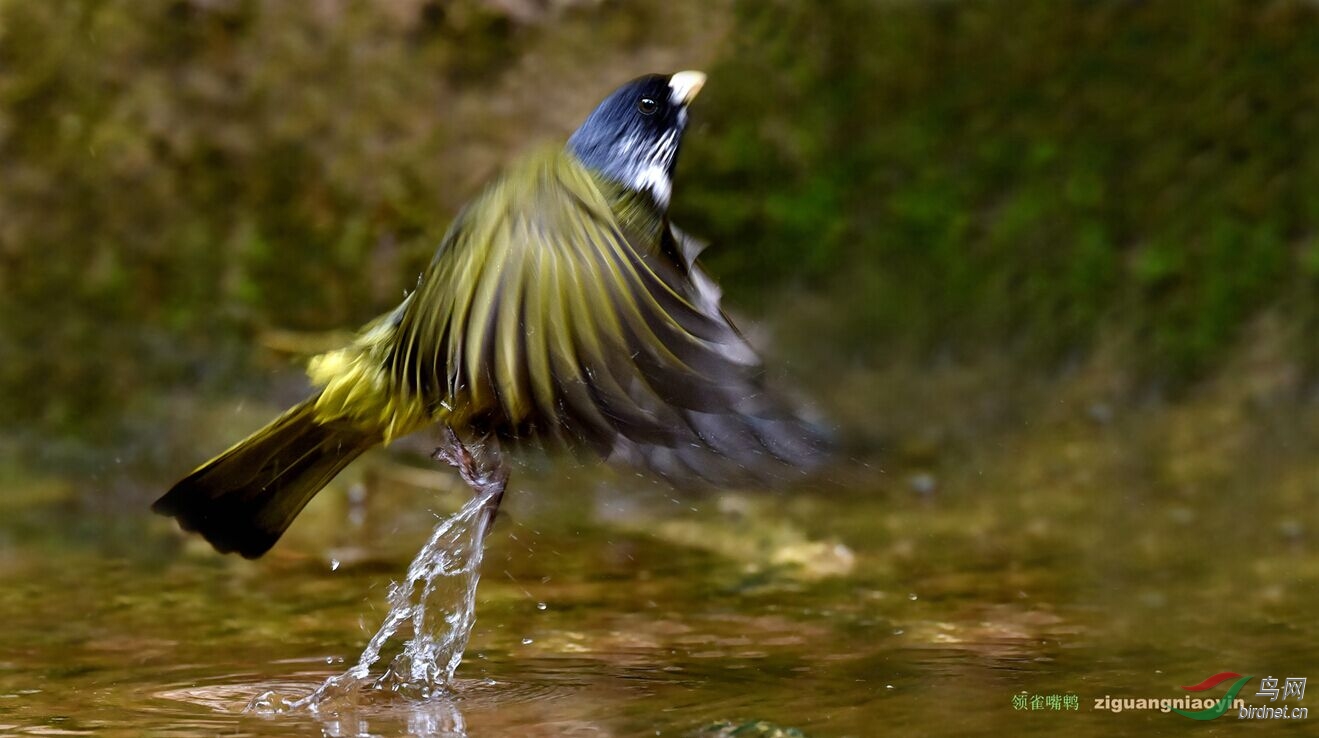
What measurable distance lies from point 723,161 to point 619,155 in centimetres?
243

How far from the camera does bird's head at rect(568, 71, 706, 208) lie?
11.1 feet

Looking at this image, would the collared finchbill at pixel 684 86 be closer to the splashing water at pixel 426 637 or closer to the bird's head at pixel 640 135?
the bird's head at pixel 640 135

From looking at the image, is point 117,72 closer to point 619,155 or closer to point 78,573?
point 78,573

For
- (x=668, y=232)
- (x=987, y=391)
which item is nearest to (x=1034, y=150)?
(x=987, y=391)

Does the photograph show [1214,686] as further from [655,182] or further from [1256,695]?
[655,182]

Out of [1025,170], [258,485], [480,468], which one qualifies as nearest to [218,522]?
[258,485]

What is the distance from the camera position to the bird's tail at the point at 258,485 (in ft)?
9.87

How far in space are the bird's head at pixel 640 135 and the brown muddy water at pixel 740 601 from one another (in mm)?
880

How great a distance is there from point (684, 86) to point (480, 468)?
1.13 metres

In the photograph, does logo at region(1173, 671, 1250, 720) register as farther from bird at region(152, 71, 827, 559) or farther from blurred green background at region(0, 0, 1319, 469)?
blurred green background at region(0, 0, 1319, 469)

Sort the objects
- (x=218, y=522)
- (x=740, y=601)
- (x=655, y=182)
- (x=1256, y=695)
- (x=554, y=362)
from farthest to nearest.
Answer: (x=740, y=601) < (x=655, y=182) < (x=218, y=522) < (x=1256, y=695) < (x=554, y=362)

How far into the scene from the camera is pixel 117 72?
231 inches

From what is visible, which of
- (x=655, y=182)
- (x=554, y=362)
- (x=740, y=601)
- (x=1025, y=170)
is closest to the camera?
(x=554, y=362)

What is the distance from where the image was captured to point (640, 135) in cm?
346
